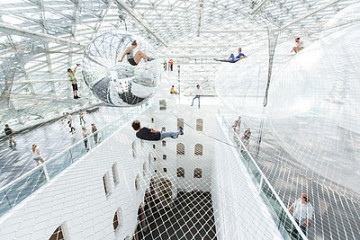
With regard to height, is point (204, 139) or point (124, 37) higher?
point (124, 37)

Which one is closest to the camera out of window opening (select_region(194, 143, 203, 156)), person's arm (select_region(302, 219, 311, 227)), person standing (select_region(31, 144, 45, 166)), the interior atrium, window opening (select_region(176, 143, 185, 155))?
the interior atrium

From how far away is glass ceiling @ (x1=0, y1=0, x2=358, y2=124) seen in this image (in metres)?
2.16

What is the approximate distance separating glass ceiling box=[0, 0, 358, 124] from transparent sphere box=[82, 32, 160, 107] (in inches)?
6.5

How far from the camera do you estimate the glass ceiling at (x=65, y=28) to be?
2.16 m

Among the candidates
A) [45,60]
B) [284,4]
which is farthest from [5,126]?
[284,4]

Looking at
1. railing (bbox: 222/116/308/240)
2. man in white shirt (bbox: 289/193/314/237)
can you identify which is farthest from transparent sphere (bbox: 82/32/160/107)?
man in white shirt (bbox: 289/193/314/237)

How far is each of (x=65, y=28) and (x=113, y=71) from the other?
11.2 ft

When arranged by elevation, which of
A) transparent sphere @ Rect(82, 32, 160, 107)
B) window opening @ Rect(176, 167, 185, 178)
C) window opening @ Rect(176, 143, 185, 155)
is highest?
transparent sphere @ Rect(82, 32, 160, 107)

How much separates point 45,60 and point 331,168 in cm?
505

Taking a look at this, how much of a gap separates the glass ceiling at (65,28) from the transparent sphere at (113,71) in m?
0.17

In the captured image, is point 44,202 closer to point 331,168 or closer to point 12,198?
point 12,198

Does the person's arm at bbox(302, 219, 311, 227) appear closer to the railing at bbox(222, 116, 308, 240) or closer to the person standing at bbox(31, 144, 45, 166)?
the railing at bbox(222, 116, 308, 240)

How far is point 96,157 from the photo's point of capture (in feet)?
7.97

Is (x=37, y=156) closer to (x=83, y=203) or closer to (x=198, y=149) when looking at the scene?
(x=83, y=203)
